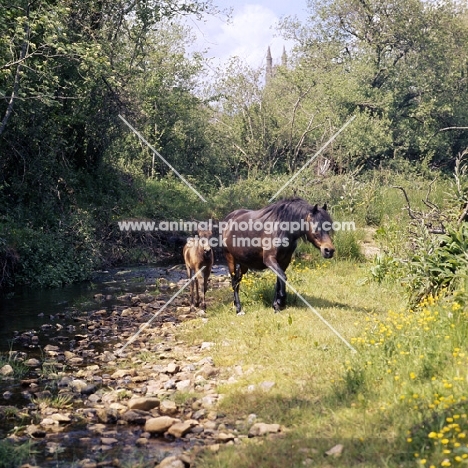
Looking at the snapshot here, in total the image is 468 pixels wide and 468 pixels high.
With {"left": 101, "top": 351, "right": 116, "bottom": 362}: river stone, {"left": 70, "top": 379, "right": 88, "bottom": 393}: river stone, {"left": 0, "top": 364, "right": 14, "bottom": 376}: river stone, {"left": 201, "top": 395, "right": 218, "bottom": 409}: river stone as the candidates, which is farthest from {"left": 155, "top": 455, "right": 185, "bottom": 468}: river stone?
{"left": 101, "top": 351, "right": 116, "bottom": 362}: river stone

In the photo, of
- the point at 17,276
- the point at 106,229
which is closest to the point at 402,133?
the point at 106,229

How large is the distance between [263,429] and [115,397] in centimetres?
217

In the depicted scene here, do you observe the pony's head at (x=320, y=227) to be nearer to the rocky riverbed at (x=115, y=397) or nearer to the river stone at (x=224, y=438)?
the rocky riverbed at (x=115, y=397)

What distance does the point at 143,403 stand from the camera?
6.30 metres

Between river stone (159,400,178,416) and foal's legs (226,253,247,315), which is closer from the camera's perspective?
river stone (159,400,178,416)

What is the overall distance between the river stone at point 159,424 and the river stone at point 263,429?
35.4 inches

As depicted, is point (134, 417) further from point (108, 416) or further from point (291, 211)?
point (291, 211)

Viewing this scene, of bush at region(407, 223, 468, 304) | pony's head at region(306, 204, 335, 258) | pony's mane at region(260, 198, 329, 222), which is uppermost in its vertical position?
pony's mane at region(260, 198, 329, 222)

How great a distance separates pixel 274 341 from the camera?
26.4ft

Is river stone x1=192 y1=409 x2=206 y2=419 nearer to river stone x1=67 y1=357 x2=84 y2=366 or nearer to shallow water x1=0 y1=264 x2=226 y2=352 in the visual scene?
river stone x1=67 y1=357 x2=84 y2=366

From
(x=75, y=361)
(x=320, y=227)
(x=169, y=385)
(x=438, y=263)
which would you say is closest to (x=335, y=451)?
(x=169, y=385)

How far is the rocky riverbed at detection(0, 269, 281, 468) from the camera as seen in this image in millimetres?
5332

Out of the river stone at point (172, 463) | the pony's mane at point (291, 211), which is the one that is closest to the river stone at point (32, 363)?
the river stone at point (172, 463)

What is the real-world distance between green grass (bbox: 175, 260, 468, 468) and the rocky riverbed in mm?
272
